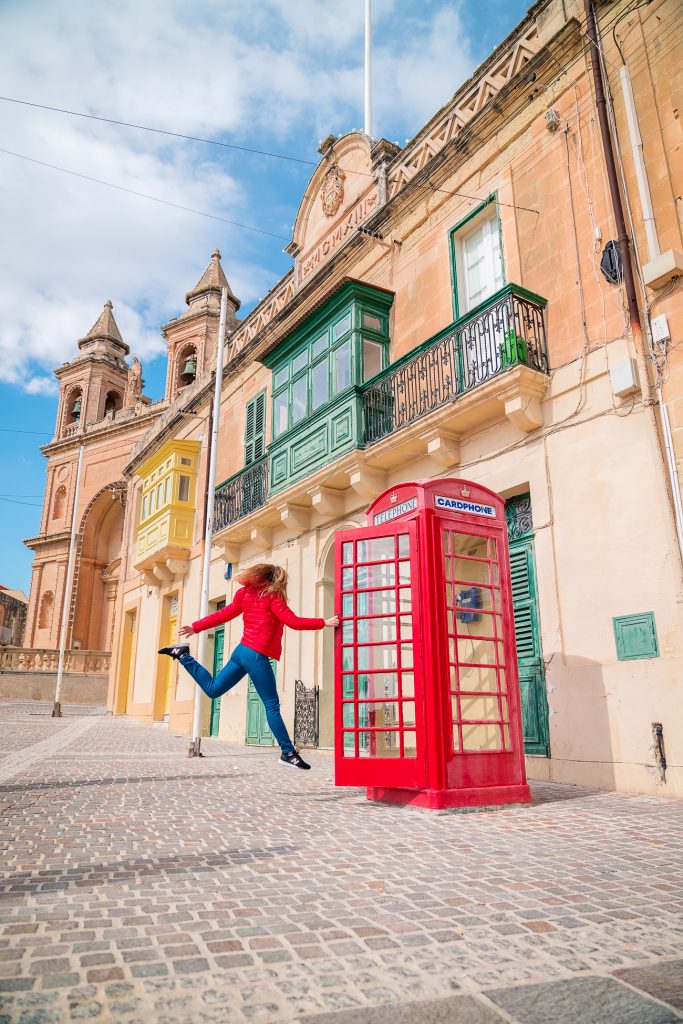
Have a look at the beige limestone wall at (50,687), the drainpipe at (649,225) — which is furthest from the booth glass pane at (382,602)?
the beige limestone wall at (50,687)

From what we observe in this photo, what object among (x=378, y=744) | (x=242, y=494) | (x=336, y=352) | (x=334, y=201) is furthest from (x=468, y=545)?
(x=334, y=201)

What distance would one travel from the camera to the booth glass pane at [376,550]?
6.63m

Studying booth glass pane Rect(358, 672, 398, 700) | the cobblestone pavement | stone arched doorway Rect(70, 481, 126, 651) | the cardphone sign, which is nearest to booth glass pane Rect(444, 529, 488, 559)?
the cardphone sign

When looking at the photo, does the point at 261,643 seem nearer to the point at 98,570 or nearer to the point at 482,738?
the point at 482,738

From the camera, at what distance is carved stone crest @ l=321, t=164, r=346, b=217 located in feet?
52.1

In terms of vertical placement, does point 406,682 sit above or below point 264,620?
below

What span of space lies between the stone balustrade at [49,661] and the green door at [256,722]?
2132 cm

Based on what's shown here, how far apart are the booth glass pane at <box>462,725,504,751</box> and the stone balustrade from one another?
31.8m

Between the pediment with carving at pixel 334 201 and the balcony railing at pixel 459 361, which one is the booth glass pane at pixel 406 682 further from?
the pediment with carving at pixel 334 201

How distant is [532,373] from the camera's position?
8969mm

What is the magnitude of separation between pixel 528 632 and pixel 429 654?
3.55 m

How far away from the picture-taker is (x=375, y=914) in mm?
3023

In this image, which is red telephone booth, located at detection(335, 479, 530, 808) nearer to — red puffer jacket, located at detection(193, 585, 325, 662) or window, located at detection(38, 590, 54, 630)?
red puffer jacket, located at detection(193, 585, 325, 662)

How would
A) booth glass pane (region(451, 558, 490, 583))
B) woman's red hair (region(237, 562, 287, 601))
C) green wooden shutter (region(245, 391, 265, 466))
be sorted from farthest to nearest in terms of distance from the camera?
1. green wooden shutter (region(245, 391, 265, 466))
2. woman's red hair (region(237, 562, 287, 601))
3. booth glass pane (region(451, 558, 490, 583))
